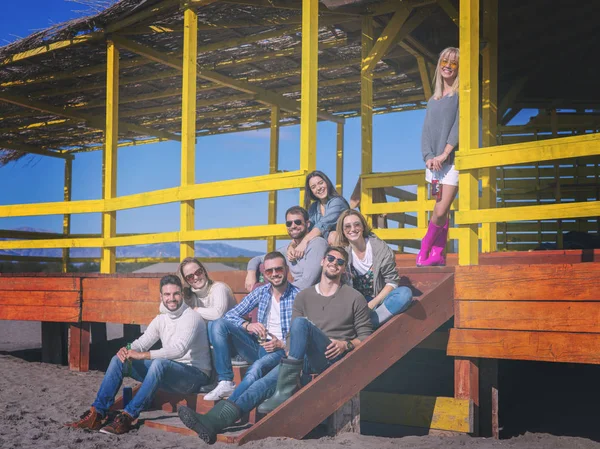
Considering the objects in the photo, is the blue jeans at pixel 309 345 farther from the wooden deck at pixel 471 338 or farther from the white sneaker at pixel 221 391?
the white sneaker at pixel 221 391

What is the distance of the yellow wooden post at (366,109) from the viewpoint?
867 centimetres

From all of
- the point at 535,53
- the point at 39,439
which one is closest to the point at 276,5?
the point at 535,53

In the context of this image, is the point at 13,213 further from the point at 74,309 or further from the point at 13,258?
the point at 13,258

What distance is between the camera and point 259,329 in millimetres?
5617

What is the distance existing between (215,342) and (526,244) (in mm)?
7666

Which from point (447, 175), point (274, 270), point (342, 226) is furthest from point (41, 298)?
point (447, 175)

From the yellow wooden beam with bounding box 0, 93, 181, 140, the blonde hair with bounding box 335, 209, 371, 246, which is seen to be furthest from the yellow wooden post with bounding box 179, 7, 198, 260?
the yellow wooden beam with bounding box 0, 93, 181, 140

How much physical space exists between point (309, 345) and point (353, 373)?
1.18 feet

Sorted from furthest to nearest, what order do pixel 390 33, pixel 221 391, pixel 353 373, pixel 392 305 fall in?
pixel 390 33 → pixel 221 391 → pixel 392 305 → pixel 353 373

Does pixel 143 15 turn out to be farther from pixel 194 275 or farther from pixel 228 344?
pixel 228 344

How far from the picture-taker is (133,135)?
55.4 feet

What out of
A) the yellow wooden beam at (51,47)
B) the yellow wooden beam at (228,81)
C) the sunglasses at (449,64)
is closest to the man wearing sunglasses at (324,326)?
the sunglasses at (449,64)

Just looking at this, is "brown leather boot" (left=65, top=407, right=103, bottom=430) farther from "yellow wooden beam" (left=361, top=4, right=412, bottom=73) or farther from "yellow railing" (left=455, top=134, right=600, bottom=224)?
"yellow wooden beam" (left=361, top=4, right=412, bottom=73)

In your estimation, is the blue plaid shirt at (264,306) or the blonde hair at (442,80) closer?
the blue plaid shirt at (264,306)
